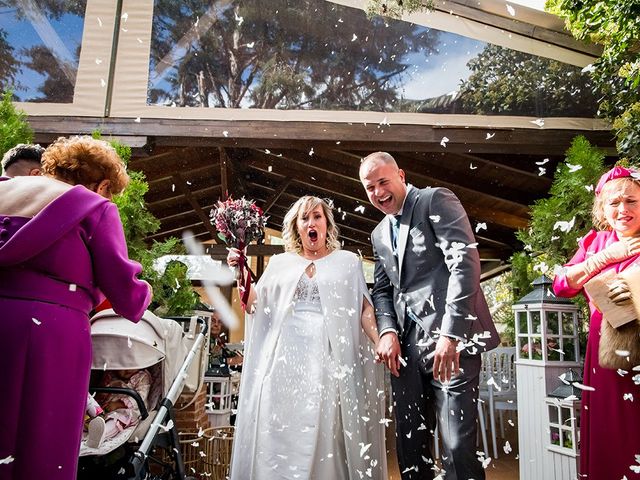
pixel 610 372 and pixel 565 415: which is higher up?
pixel 610 372

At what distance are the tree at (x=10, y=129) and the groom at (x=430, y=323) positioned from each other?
107 inches

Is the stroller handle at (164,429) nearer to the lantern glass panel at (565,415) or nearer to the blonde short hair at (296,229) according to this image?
the blonde short hair at (296,229)

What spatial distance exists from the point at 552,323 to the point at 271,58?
4.31 meters

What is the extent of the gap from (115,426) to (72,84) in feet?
15.5

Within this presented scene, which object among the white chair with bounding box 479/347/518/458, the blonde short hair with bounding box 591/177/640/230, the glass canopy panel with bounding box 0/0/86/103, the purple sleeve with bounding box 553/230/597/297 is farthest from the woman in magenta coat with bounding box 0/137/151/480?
the white chair with bounding box 479/347/518/458

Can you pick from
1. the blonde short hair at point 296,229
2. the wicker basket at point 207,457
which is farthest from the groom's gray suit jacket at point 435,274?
the wicker basket at point 207,457

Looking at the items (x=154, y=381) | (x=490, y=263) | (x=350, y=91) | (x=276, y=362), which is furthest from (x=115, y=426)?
(x=490, y=263)

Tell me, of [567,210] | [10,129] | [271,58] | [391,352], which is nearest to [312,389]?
[391,352]

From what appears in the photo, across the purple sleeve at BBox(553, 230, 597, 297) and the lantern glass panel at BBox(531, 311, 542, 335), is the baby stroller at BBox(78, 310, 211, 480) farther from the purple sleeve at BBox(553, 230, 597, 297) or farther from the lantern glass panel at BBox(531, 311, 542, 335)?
the lantern glass panel at BBox(531, 311, 542, 335)

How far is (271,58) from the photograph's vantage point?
6133 mm

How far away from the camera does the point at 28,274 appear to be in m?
1.71

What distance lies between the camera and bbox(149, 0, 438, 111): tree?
19.6 ft

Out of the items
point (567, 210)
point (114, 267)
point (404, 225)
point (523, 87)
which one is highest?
point (523, 87)

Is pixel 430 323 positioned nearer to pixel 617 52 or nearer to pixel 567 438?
pixel 567 438
